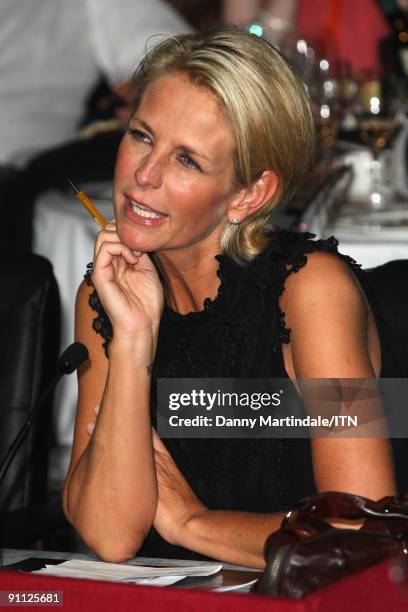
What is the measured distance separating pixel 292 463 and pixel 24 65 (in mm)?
3103

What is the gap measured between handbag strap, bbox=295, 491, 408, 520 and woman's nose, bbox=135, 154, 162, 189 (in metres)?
0.73

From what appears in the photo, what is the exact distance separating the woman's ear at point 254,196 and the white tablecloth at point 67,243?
0.97 meters

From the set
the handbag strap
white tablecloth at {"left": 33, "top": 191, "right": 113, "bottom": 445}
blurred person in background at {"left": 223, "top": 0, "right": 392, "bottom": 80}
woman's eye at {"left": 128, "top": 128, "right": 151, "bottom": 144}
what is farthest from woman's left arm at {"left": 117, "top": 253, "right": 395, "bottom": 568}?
blurred person in background at {"left": 223, "top": 0, "right": 392, "bottom": 80}

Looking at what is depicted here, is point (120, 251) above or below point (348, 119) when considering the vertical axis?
below

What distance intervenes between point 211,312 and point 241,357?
0.31 ft

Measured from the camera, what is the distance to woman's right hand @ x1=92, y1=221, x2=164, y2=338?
6.06ft

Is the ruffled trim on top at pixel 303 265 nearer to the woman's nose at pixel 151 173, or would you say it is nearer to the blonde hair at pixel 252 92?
the blonde hair at pixel 252 92

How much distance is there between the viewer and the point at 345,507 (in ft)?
3.84

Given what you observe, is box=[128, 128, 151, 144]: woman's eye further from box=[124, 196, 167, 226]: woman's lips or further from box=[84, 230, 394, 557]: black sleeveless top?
box=[84, 230, 394, 557]: black sleeveless top

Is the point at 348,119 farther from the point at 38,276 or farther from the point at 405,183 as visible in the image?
the point at 38,276

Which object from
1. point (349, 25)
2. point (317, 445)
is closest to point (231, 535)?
point (317, 445)

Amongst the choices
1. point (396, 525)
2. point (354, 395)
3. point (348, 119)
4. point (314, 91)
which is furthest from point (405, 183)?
point (396, 525)

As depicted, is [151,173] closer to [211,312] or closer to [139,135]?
[139,135]

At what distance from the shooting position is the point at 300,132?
5.99 feet
